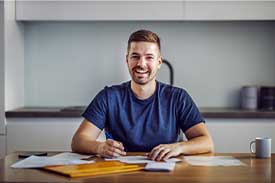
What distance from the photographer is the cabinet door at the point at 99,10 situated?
3.49m

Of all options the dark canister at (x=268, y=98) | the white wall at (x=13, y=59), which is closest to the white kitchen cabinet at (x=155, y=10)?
the white wall at (x=13, y=59)

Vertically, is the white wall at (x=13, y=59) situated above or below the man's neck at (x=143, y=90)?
above

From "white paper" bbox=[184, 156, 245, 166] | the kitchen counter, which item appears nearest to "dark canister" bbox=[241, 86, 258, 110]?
the kitchen counter

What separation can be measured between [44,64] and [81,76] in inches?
11.9

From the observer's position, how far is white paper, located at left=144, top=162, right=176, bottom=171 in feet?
5.90

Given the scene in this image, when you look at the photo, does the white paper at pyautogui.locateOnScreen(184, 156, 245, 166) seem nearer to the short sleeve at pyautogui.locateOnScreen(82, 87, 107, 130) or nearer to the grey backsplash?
the short sleeve at pyautogui.locateOnScreen(82, 87, 107, 130)

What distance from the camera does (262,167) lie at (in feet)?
6.25

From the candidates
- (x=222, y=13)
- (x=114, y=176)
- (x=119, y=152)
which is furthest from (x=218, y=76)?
(x=114, y=176)

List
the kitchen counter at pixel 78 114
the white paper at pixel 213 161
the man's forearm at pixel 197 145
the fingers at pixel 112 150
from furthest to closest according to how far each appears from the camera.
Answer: the kitchen counter at pixel 78 114 < the man's forearm at pixel 197 145 < the fingers at pixel 112 150 < the white paper at pixel 213 161

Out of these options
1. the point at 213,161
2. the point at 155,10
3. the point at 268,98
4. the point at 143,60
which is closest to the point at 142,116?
the point at 143,60

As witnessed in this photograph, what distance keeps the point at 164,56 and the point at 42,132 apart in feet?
3.65

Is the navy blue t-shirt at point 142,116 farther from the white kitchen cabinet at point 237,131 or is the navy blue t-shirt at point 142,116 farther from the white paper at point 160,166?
the white kitchen cabinet at point 237,131

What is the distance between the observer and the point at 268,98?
3.62 metres

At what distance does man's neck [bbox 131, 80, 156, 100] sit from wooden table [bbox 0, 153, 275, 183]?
2.06 ft
